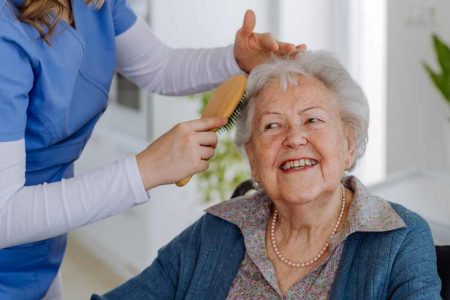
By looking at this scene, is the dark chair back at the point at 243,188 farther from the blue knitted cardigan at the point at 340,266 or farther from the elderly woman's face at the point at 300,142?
the elderly woman's face at the point at 300,142

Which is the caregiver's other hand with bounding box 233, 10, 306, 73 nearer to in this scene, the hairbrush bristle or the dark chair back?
the hairbrush bristle

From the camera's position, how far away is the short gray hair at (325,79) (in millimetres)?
1604

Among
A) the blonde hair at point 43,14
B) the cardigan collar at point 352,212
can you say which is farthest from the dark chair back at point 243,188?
the blonde hair at point 43,14

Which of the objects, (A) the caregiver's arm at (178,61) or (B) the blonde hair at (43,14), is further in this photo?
(A) the caregiver's arm at (178,61)

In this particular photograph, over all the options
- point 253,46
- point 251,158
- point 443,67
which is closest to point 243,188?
point 251,158

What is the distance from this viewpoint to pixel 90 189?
1.38 meters

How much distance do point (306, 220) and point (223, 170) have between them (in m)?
1.61

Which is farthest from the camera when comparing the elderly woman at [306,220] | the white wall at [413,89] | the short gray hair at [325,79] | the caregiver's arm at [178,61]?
the white wall at [413,89]

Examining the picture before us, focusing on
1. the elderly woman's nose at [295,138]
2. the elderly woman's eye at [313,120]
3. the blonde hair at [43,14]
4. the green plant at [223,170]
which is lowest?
the green plant at [223,170]

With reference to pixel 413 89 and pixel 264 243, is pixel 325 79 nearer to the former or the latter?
pixel 264 243

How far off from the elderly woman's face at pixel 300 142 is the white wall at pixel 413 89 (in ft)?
4.48

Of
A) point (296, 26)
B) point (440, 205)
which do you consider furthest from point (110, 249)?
point (440, 205)

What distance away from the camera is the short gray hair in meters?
1.60

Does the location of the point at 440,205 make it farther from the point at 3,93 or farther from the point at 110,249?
the point at 110,249
